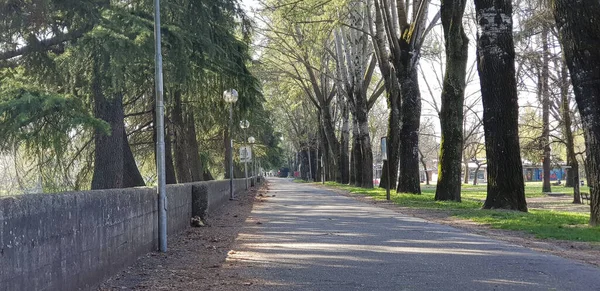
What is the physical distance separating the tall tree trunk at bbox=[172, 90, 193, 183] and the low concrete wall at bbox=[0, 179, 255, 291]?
1518cm

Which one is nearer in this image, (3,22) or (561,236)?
Answer: (561,236)

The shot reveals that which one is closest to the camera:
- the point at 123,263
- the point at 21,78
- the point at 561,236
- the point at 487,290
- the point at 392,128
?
the point at 487,290

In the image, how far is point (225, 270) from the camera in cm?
888

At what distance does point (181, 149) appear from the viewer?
27.2 m

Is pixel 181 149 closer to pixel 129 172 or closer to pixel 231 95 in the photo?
pixel 129 172

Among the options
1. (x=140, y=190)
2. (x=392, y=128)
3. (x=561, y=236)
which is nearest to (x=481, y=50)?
(x=561, y=236)

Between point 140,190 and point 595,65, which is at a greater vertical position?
point 595,65

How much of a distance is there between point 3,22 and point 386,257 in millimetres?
10033

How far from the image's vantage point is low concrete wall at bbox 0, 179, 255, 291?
5020 mm

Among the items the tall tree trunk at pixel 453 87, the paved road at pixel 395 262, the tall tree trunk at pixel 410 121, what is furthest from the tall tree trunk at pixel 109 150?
the tall tree trunk at pixel 410 121

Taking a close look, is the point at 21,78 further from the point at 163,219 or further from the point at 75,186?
the point at 75,186

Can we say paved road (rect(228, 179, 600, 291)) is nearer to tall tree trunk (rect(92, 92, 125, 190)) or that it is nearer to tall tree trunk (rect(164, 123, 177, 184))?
tall tree trunk (rect(92, 92, 125, 190))

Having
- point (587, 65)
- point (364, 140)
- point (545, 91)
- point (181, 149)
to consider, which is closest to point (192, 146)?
point (181, 149)

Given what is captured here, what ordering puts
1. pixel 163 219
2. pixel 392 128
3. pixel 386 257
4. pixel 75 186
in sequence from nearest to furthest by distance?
pixel 386 257 → pixel 163 219 → pixel 75 186 → pixel 392 128
